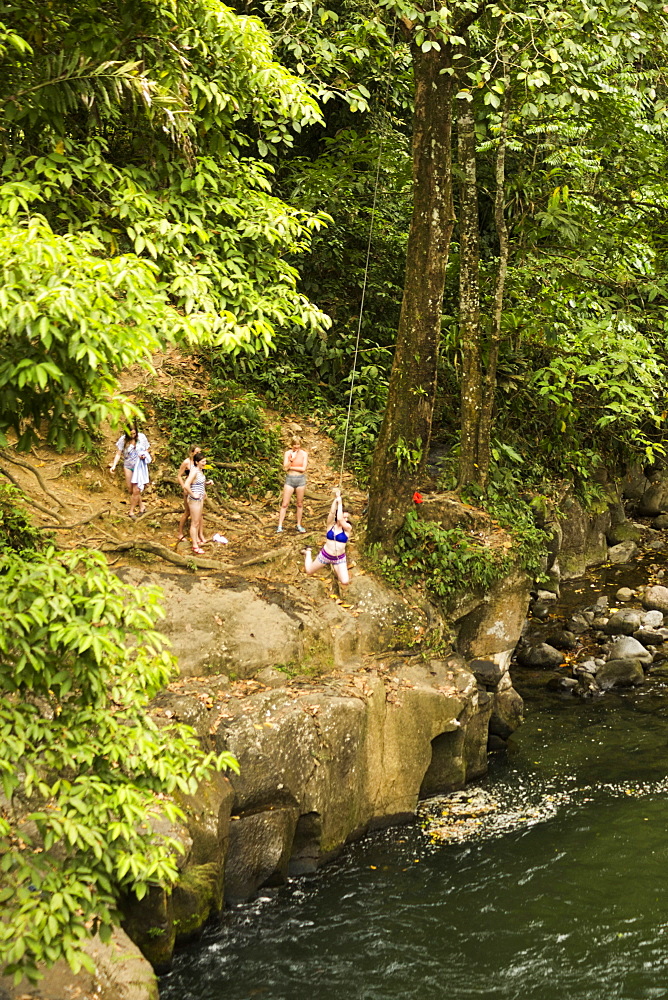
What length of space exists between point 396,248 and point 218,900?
1327 centimetres

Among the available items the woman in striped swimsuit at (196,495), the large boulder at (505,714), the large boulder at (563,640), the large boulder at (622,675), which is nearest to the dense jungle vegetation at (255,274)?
the woman in striped swimsuit at (196,495)

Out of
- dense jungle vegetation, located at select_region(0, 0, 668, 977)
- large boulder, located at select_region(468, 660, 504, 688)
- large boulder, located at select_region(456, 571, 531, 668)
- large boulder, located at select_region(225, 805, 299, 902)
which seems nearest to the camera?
dense jungle vegetation, located at select_region(0, 0, 668, 977)

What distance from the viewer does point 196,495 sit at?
12.5 meters

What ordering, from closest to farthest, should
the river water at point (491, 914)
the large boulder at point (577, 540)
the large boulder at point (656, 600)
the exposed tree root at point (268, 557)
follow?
the river water at point (491, 914) → the exposed tree root at point (268, 557) → the large boulder at point (656, 600) → the large boulder at point (577, 540)

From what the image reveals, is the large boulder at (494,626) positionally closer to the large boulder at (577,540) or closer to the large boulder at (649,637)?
the large boulder at (649,637)

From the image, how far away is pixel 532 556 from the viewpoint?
1445 centimetres

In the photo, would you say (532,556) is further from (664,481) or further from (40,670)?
(40,670)

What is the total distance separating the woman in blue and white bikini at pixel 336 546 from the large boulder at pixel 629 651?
5.76 meters

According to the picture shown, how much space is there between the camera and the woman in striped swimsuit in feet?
40.7

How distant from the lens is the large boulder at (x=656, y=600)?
17.0 m

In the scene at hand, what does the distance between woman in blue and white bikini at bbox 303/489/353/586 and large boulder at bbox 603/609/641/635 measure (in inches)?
253

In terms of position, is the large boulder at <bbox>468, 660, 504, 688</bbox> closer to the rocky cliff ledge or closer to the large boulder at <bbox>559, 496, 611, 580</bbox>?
the rocky cliff ledge

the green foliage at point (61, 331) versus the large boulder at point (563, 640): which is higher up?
the green foliage at point (61, 331)

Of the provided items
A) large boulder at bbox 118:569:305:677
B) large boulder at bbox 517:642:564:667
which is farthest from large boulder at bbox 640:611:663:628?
large boulder at bbox 118:569:305:677
